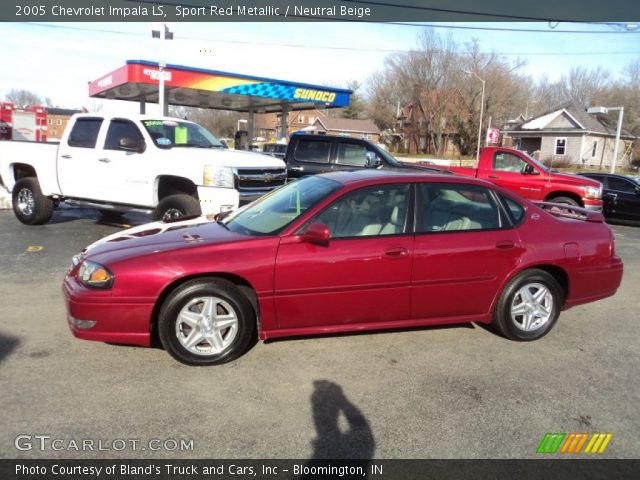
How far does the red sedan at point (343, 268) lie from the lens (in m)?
3.89

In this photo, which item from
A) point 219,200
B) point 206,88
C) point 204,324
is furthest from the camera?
point 206,88

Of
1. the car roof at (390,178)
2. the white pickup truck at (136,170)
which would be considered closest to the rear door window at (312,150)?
the white pickup truck at (136,170)

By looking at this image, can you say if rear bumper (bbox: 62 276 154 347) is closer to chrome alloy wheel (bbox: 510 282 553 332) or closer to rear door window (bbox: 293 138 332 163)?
chrome alloy wheel (bbox: 510 282 553 332)

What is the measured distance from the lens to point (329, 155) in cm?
1122

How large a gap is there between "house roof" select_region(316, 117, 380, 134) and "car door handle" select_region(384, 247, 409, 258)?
67.1 m

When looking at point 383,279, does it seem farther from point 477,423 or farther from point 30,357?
point 30,357

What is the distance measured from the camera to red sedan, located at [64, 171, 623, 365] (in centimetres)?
389

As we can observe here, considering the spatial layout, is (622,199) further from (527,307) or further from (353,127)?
(353,127)

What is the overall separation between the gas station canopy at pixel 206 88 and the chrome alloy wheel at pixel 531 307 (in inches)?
609

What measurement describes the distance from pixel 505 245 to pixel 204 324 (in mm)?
2671

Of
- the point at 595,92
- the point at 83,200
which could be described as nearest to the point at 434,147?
the point at 595,92

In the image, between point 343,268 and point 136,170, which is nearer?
point 343,268

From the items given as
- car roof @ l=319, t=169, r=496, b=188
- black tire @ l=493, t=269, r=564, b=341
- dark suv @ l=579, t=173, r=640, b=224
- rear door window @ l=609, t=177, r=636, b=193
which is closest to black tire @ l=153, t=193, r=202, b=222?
car roof @ l=319, t=169, r=496, b=188

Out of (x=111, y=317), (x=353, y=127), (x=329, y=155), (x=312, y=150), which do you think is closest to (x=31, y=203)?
(x=312, y=150)
